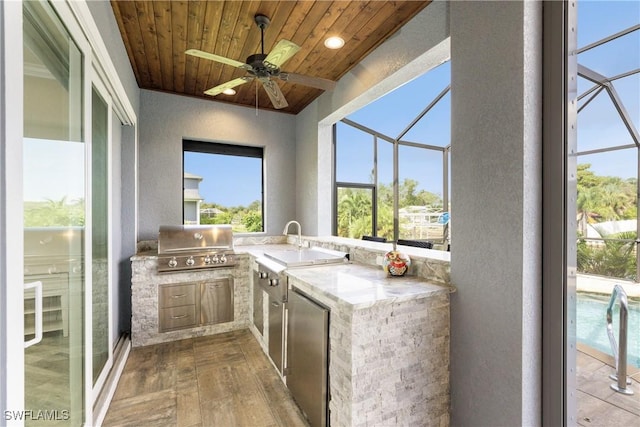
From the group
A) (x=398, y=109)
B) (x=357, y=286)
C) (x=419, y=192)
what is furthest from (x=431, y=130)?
(x=357, y=286)

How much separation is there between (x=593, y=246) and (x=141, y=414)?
272 cm

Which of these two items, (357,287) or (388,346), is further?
(357,287)

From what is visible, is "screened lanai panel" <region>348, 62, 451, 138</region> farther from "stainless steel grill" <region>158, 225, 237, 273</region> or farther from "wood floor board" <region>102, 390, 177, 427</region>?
"wood floor board" <region>102, 390, 177, 427</region>

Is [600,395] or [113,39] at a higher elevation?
[113,39]

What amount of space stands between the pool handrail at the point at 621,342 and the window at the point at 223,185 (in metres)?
3.56

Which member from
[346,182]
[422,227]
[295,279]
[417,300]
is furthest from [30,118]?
[422,227]

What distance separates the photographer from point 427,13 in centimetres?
200

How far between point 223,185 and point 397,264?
2.86 metres

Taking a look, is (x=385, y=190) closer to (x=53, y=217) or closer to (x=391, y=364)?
(x=391, y=364)


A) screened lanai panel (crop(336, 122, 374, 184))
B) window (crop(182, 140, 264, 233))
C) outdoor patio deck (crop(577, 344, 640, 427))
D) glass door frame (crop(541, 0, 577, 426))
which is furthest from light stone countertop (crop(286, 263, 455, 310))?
screened lanai panel (crop(336, 122, 374, 184))

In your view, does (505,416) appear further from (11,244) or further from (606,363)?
(11,244)

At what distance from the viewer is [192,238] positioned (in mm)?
3131

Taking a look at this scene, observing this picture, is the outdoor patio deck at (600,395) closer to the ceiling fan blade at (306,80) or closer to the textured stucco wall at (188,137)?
the ceiling fan blade at (306,80)

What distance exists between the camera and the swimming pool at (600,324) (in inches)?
45.6
